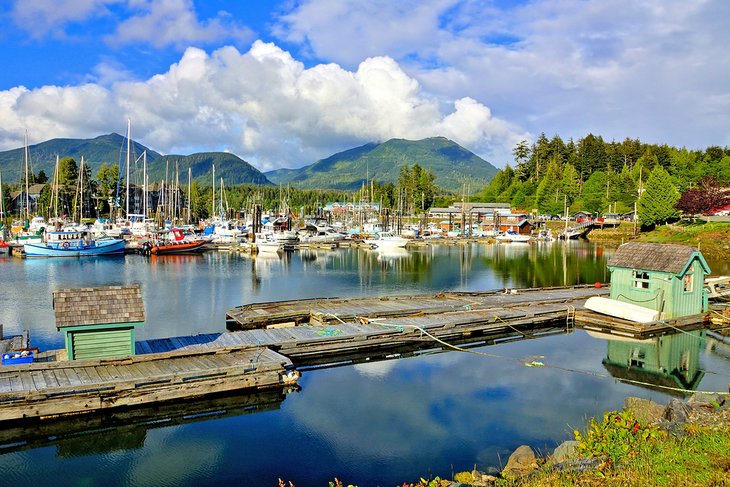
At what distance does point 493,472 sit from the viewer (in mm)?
15078

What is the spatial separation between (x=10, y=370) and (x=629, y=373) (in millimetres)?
24865

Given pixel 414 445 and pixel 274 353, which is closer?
pixel 414 445

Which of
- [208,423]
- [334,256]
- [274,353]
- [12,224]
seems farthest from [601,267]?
[12,224]

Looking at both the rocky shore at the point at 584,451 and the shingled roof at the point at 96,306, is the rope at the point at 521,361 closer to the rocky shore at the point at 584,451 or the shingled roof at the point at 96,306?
the rocky shore at the point at 584,451

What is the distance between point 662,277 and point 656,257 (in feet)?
4.00

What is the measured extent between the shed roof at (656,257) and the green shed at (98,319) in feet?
87.8

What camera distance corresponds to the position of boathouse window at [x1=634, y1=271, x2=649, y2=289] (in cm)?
3195

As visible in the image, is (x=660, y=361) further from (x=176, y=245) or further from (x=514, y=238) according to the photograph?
(x=514, y=238)

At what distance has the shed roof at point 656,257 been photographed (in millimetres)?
30531

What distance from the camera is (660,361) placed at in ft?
87.8

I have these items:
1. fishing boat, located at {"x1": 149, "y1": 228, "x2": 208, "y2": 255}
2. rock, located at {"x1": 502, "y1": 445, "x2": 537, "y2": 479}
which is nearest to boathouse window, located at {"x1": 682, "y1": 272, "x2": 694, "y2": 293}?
rock, located at {"x1": 502, "y1": 445, "x2": 537, "y2": 479}

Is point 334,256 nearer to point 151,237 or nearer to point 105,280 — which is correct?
point 151,237

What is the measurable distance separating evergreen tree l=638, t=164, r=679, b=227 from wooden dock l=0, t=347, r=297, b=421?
319 ft

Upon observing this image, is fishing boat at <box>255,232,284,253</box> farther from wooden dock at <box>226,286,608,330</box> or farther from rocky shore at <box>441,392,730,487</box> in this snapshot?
rocky shore at <box>441,392,730,487</box>
